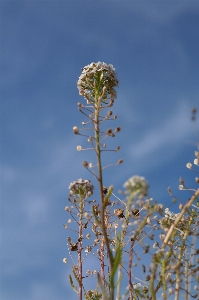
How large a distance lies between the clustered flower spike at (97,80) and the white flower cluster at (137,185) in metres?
1.48

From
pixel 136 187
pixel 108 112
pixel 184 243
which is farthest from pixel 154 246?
pixel 108 112

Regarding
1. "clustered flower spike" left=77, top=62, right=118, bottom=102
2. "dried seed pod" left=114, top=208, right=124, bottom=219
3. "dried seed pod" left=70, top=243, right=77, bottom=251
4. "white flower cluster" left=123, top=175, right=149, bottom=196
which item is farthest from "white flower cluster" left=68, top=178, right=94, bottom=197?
"white flower cluster" left=123, top=175, right=149, bottom=196

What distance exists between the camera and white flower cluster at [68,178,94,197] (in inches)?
194

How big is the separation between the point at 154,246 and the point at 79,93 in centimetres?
186

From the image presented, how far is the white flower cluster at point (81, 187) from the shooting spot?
493 cm

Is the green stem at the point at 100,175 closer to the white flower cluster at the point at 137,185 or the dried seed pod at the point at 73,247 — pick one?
the white flower cluster at the point at 137,185

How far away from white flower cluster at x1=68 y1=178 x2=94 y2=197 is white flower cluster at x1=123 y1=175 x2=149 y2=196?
6.26 feet

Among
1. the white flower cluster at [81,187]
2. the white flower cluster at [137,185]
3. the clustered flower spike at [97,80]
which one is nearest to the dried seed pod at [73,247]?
the white flower cluster at [81,187]

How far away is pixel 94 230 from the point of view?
5598 millimetres

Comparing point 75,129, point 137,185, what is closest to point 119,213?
point 75,129

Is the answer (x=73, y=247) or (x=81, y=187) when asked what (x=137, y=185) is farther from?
(x=73, y=247)

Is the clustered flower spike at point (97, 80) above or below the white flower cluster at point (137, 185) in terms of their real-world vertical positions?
above

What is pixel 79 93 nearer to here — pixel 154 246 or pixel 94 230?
pixel 154 246

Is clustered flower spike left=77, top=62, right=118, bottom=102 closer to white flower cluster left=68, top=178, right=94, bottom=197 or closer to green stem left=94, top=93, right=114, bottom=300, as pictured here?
green stem left=94, top=93, right=114, bottom=300
